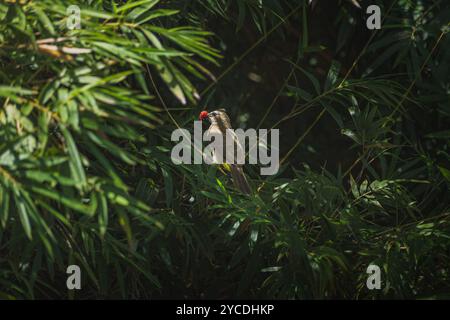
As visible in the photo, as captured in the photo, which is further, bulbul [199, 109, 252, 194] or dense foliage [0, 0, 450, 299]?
bulbul [199, 109, 252, 194]

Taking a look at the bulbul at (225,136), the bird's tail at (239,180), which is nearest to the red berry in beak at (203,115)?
the bulbul at (225,136)

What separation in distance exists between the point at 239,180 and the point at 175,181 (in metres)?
0.26

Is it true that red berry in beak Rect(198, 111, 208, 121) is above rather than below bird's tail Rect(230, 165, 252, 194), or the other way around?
above

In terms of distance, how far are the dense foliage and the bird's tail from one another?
0.09 ft

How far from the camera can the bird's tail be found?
7.45 ft

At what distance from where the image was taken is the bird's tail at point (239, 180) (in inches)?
89.4

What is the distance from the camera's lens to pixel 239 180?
2.29 meters

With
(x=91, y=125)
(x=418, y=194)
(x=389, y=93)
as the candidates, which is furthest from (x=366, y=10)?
(x=91, y=125)

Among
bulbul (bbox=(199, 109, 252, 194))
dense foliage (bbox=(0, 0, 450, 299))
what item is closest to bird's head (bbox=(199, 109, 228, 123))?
bulbul (bbox=(199, 109, 252, 194))

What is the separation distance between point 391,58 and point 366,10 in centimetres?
27

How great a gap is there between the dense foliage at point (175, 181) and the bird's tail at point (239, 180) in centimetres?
3

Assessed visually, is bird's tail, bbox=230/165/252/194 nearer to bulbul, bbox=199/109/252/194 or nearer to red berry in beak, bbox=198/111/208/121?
bulbul, bbox=199/109/252/194

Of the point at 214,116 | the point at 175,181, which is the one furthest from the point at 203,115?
the point at 175,181

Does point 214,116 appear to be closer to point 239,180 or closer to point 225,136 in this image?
point 225,136
